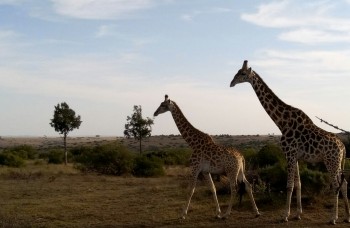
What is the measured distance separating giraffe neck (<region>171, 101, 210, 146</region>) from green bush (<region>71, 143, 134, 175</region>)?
1536 cm

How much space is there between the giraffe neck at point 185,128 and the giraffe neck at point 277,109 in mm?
1683

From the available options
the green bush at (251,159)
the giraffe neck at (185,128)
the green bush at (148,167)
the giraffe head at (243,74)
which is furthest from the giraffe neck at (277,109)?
the green bush at (148,167)

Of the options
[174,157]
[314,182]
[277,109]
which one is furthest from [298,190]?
[174,157]

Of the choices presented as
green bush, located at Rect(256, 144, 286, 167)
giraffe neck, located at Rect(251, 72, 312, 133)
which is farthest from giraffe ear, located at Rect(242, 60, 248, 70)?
green bush, located at Rect(256, 144, 286, 167)

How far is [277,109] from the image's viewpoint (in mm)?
12023

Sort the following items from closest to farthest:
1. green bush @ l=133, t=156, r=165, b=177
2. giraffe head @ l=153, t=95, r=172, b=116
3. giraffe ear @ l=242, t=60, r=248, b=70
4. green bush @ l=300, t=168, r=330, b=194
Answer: giraffe ear @ l=242, t=60, r=248, b=70 → giraffe head @ l=153, t=95, r=172, b=116 → green bush @ l=300, t=168, r=330, b=194 → green bush @ l=133, t=156, r=165, b=177

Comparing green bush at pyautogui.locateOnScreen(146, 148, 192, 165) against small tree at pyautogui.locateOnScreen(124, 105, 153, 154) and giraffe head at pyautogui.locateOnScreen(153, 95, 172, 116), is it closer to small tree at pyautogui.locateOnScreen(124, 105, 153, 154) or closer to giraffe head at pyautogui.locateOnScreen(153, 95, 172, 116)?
small tree at pyautogui.locateOnScreen(124, 105, 153, 154)

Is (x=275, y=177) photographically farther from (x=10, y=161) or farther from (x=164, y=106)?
(x=10, y=161)

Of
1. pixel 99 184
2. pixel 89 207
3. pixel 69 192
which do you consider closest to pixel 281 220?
pixel 89 207

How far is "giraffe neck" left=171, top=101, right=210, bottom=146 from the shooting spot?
41.6 feet

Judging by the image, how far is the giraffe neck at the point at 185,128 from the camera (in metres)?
12.7

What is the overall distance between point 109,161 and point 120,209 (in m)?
14.8

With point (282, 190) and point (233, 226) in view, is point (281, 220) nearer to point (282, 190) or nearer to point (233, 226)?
point (233, 226)

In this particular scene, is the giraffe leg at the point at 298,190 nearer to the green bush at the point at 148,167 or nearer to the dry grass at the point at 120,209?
the dry grass at the point at 120,209
